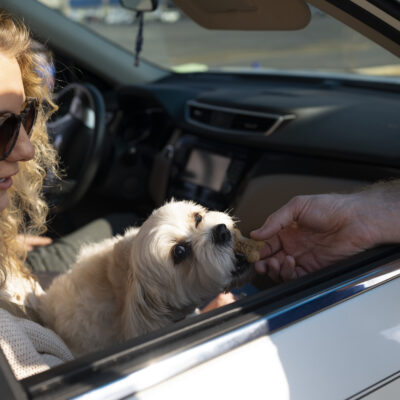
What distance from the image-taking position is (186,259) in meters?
2.07

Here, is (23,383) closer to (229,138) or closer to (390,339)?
(390,339)

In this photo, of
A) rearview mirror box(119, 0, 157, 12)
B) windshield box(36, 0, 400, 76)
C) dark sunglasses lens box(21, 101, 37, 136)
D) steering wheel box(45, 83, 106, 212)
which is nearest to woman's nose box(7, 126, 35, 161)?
dark sunglasses lens box(21, 101, 37, 136)

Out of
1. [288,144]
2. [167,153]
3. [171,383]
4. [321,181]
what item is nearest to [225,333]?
[171,383]

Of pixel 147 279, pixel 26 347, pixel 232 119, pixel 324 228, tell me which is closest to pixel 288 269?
pixel 324 228

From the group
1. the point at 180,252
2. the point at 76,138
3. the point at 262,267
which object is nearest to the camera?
the point at 262,267

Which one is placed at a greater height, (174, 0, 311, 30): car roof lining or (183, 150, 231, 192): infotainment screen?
(174, 0, 311, 30): car roof lining

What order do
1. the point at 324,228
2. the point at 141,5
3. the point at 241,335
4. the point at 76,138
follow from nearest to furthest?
the point at 241,335 → the point at 324,228 → the point at 141,5 → the point at 76,138

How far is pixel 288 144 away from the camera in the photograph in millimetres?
2867

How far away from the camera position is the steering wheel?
3365 mm

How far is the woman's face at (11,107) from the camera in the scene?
159cm

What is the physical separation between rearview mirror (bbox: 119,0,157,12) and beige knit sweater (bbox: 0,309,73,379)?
1784 millimetres

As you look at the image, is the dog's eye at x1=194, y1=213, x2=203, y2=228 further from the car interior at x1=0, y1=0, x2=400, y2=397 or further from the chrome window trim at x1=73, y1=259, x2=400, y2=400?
the chrome window trim at x1=73, y1=259, x2=400, y2=400

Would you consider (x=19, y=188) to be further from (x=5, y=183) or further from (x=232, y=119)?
(x=232, y=119)

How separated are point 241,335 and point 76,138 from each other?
99.6 inches
